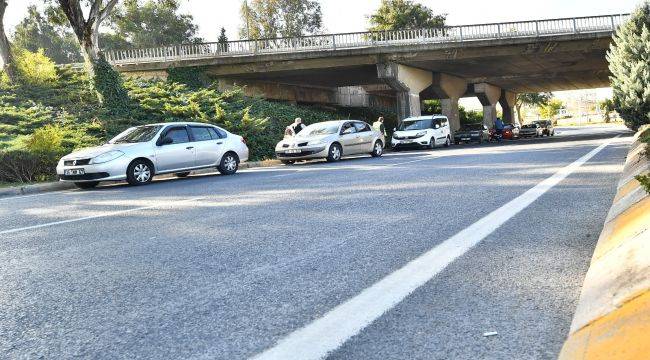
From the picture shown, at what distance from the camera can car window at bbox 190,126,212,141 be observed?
615 inches

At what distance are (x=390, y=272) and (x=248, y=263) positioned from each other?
1186 millimetres

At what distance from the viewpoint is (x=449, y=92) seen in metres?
42.8

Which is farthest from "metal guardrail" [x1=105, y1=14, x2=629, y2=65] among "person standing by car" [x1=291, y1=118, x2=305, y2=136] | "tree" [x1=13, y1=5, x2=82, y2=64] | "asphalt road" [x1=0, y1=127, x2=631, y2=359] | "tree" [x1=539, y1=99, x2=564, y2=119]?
"tree" [x1=539, y1=99, x2=564, y2=119]

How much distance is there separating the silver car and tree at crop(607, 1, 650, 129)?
28.9 feet

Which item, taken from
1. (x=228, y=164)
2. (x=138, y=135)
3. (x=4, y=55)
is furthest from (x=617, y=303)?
(x=4, y=55)

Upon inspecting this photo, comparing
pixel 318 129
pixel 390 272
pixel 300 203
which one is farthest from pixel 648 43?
pixel 390 272

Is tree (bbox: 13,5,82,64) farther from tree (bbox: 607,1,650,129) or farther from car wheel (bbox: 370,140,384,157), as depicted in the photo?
tree (bbox: 607,1,650,129)

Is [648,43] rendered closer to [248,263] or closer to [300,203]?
[300,203]

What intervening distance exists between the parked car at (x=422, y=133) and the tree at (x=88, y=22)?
14.3m

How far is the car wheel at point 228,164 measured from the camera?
16203mm

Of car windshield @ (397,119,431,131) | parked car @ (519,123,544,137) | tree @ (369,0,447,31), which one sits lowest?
parked car @ (519,123,544,137)

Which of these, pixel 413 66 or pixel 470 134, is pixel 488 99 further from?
pixel 413 66

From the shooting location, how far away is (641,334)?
2404mm

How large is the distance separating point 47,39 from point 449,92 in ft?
191
